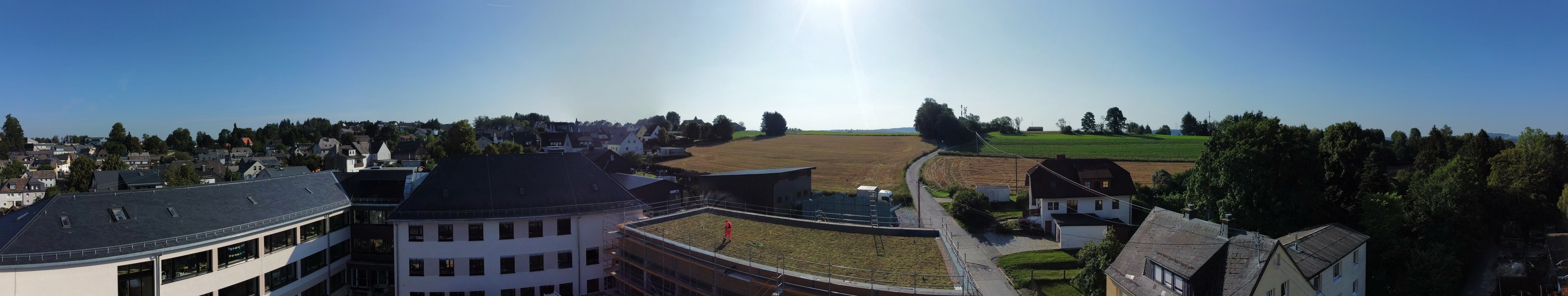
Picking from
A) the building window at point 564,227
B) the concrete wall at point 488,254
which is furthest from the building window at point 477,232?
the building window at point 564,227

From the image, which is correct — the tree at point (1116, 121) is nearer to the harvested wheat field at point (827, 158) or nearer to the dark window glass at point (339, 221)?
the harvested wheat field at point (827, 158)

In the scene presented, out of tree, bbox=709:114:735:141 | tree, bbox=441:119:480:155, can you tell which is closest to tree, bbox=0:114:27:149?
tree, bbox=441:119:480:155

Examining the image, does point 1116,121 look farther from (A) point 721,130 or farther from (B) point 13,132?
(B) point 13,132

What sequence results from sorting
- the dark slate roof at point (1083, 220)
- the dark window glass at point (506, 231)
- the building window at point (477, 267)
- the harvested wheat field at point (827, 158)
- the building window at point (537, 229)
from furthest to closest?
the harvested wheat field at point (827, 158) → the dark slate roof at point (1083, 220) → the building window at point (537, 229) → the dark window glass at point (506, 231) → the building window at point (477, 267)

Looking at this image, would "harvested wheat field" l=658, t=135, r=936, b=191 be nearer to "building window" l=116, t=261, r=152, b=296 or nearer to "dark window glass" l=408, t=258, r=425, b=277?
"dark window glass" l=408, t=258, r=425, b=277

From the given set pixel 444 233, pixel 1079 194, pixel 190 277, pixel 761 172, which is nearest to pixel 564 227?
pixel 444 233

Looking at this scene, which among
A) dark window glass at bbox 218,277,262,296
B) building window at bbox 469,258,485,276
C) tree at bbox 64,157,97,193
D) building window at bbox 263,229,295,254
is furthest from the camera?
tree at bbox 64,157,97,193
